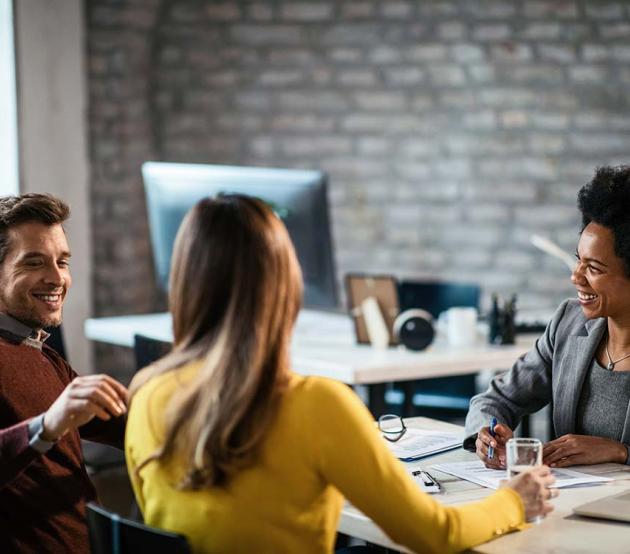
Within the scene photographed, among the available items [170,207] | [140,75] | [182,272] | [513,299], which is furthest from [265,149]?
[182,272]

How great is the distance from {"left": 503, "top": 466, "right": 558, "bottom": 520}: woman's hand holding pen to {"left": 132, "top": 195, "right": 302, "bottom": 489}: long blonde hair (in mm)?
485

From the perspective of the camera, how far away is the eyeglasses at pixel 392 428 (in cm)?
228

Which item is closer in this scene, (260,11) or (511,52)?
(511,52)

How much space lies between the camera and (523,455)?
1812mm

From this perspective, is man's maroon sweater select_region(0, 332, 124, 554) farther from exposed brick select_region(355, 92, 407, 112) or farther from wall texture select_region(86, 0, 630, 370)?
exposed brick select_region(355, 92, 407, 112)

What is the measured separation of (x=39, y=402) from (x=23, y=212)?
1.21ft

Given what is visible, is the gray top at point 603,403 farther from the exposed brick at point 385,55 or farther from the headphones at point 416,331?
the exposed brick at point 385,55

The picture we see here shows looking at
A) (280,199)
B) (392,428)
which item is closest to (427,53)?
(280,199)

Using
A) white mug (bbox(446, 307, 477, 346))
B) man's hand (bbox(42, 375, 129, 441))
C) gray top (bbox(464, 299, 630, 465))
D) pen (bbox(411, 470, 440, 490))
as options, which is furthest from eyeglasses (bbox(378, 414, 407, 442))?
white mug (bbox(446, 307, 477, 346))

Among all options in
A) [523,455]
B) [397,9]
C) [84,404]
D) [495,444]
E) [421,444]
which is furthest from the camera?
[397,9]

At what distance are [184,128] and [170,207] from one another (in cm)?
120

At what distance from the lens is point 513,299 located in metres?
3.57

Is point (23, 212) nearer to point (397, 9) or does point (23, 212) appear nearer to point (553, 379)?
point (553, 379)

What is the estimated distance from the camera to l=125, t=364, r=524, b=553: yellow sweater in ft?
4.75
